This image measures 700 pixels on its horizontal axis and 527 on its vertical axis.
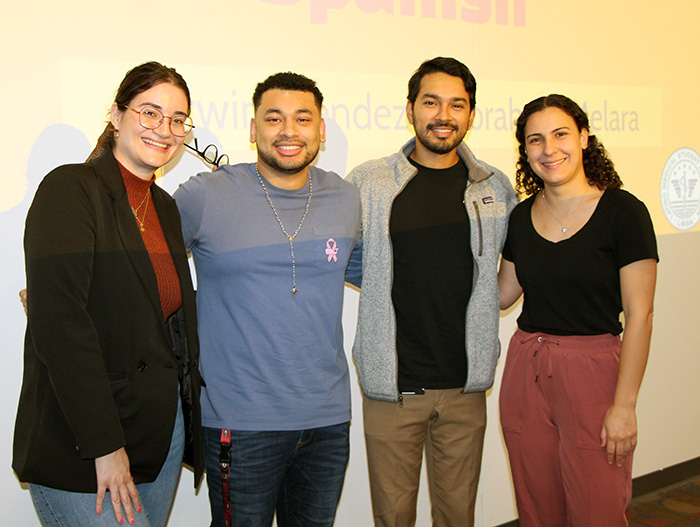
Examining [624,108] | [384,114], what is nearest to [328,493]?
[384,114]

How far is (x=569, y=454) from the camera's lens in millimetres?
2010

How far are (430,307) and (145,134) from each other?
42.6 inches

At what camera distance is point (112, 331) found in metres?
1.45

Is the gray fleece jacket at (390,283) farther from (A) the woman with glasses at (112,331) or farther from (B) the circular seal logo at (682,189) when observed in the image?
(B) the circular seal logo at (682,189)

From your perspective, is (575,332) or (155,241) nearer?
(155,241)

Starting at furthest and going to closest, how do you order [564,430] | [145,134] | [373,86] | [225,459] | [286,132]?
[373,86]
[564,430]
[286,132]
[225,459]
[145,134]

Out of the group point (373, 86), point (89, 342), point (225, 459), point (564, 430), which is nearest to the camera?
point (89, 342)

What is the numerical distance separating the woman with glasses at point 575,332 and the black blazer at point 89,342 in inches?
47.6

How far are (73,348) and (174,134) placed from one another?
2.04ft

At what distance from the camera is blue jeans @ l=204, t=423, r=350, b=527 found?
1.80 metres

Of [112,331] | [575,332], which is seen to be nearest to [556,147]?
[575,332]

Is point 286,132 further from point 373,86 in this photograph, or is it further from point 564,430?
point 564,430

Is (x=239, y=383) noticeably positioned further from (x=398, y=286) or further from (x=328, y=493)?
(x=398, y=286)

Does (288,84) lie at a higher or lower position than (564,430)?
higher
